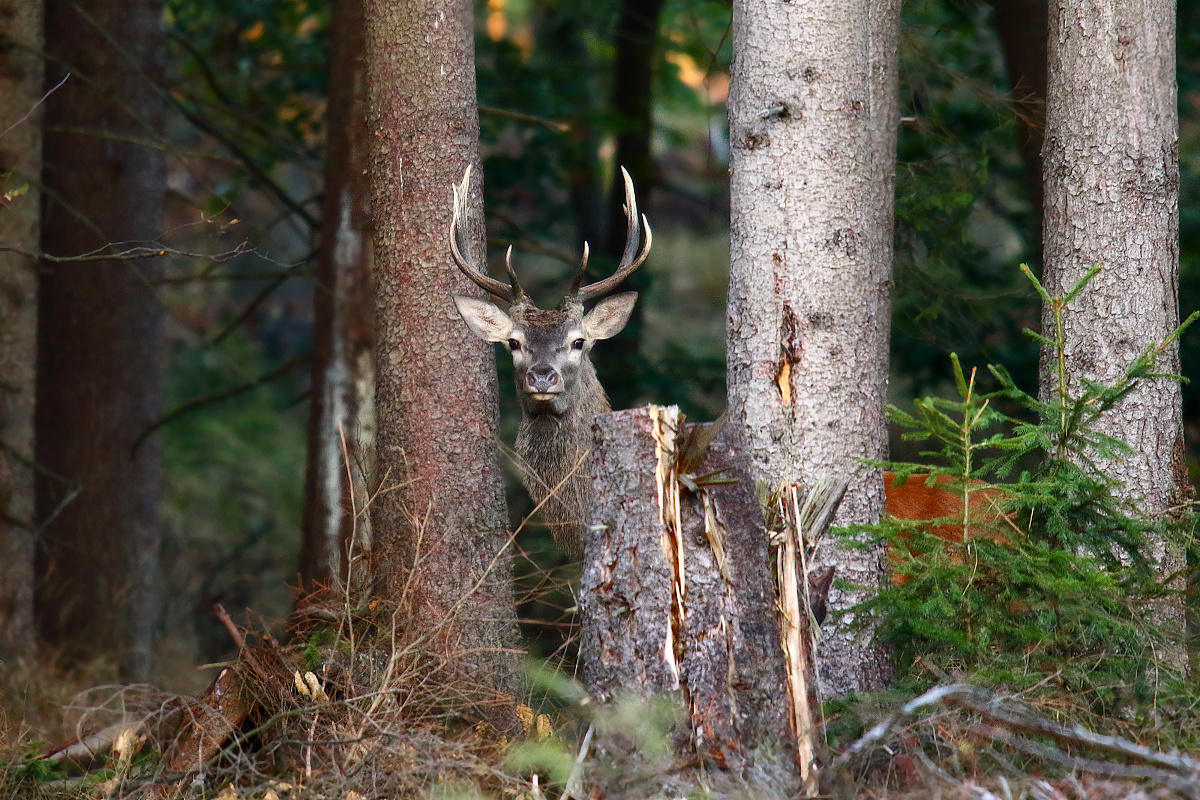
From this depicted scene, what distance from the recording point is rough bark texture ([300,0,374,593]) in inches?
249

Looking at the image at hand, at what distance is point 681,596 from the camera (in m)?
3.89

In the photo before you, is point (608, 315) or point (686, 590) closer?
point (686, 590)

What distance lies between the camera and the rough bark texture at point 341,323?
249 inches

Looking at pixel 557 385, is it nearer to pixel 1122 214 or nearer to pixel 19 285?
pixel 1122 214

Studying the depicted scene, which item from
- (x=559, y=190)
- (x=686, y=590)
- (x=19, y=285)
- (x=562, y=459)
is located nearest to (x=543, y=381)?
(x=562, y=459)

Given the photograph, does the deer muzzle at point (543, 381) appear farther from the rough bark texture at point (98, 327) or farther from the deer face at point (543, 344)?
the rough bark texture at point (98, 327)

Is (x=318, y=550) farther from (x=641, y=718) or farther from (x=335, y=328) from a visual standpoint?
(x=641, y=718)

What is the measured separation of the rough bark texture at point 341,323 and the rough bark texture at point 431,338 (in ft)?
2.37

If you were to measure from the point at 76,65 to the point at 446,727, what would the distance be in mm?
6375

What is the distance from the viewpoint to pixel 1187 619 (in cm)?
461

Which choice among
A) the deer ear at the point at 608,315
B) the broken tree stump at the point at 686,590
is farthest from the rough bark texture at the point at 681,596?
the deer ear at the point at 608,315

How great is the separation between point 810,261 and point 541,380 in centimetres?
152

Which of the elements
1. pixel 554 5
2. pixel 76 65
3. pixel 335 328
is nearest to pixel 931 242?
pixel 335 328

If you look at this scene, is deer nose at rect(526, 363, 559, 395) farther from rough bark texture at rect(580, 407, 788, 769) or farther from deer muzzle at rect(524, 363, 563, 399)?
rough bark texture at rect(580, 407, 788, 769)
